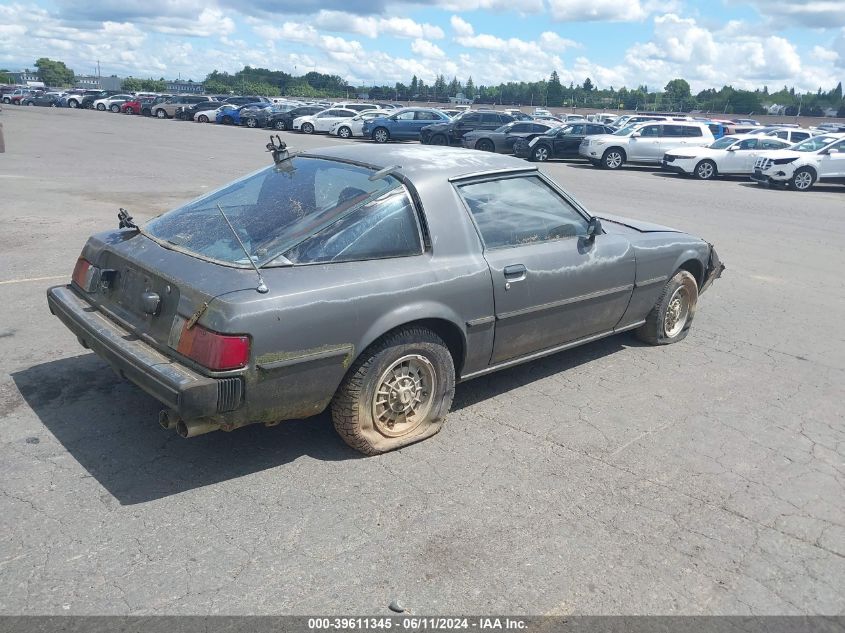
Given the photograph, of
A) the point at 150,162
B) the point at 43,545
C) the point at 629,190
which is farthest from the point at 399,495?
the point at 150,162

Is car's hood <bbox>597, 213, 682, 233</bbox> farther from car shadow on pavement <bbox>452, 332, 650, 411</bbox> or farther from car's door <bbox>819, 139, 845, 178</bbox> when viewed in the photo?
car's door <bbox>819, 139, 845, 178</bbox>

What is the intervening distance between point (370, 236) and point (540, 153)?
74.0ft

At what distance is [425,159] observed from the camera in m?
4.38

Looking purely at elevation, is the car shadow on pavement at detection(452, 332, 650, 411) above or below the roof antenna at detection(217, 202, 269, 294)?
below

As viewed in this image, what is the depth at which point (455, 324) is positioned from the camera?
4008 mm

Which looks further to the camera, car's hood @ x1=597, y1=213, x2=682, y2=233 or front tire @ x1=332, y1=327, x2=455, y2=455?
car's hood @ x1=597, y1=213, x2=682, y2=233

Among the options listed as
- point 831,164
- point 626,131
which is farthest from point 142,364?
point 626,131

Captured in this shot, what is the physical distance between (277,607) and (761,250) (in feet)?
31.3

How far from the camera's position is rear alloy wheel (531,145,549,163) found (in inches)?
990

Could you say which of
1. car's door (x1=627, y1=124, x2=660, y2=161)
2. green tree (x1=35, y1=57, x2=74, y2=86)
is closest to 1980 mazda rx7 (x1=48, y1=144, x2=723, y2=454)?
car's door (x1=627, y1=124, x2=660, y2=161)

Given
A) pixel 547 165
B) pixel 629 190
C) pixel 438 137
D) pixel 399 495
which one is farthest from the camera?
pixel 438 137

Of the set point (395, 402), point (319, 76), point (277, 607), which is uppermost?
point (319, 76)

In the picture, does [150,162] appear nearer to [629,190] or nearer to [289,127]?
[629,190]

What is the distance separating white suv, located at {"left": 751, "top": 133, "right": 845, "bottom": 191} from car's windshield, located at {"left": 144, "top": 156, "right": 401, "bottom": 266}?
19027 mm
